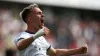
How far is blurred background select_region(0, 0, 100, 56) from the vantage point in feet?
42.9

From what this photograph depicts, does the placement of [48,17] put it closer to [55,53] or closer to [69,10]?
[69,10]

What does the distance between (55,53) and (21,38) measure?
667mm

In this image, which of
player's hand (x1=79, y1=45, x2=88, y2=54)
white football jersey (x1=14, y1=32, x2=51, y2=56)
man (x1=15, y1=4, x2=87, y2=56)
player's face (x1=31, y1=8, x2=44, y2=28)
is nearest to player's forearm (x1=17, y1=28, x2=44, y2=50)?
man (x1=15, y1=4, x2=87, y2=56)

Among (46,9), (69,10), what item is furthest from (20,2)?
(69,10)

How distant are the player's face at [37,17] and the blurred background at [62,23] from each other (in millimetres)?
7552

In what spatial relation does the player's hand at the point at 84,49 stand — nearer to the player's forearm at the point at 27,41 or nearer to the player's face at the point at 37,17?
the player's face at the point at 37,17

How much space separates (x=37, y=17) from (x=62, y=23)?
10.4 meters

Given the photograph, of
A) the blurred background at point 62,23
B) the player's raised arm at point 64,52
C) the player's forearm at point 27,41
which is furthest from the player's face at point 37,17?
the blurred background at point 62,23

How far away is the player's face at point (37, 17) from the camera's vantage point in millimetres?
5140

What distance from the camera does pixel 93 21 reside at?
16.9 metres

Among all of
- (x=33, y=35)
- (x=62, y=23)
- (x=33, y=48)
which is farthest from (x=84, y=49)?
(x=62, y=23)

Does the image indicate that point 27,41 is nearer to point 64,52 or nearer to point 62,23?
point 64,52

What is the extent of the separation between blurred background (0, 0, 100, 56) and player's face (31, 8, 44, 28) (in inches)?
297

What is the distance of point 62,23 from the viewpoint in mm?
15562
